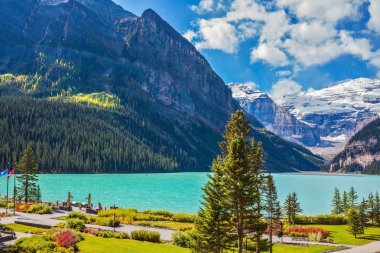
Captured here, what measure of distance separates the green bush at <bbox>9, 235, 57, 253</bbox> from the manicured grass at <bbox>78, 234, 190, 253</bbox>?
3.18 meters

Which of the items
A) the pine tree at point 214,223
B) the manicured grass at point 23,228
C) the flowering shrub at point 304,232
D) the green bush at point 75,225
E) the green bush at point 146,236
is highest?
the pine tree at point 214,223

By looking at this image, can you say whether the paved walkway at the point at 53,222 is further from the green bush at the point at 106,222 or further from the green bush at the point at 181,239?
the green bush at the point at 181,239

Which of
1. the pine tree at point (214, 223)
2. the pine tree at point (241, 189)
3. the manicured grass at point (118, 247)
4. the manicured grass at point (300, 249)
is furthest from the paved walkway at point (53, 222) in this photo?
the pine tree at point (241, 189)

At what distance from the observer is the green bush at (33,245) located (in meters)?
37.1

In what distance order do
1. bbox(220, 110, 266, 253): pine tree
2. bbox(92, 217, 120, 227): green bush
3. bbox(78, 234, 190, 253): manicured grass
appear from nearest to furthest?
bbox(220, 110, 266, 253): pine tree
bbox(78, 234, 190, 253): manicured grass
bbox(92, 217, 120, 227): green bush

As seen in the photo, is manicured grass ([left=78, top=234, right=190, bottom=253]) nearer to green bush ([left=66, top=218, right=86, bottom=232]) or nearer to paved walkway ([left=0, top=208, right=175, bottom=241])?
green bush ([left=66, top=218, right=86, bottom=232])

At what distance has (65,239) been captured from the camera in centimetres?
4091

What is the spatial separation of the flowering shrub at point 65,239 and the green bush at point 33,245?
3.12 ft

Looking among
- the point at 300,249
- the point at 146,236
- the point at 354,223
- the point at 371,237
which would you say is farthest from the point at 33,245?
the point at 371,237

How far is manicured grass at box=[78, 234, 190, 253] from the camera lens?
40812 millimetres

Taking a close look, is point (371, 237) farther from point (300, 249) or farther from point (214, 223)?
point (214, 223)

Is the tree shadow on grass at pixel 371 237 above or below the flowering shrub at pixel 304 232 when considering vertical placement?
below

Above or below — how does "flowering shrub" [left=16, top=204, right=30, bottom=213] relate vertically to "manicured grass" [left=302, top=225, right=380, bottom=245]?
above

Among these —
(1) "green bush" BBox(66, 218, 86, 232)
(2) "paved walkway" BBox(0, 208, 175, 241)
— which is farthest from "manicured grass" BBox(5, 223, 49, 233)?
(1) "green bush" BBox(66, 218, 86, 232)
